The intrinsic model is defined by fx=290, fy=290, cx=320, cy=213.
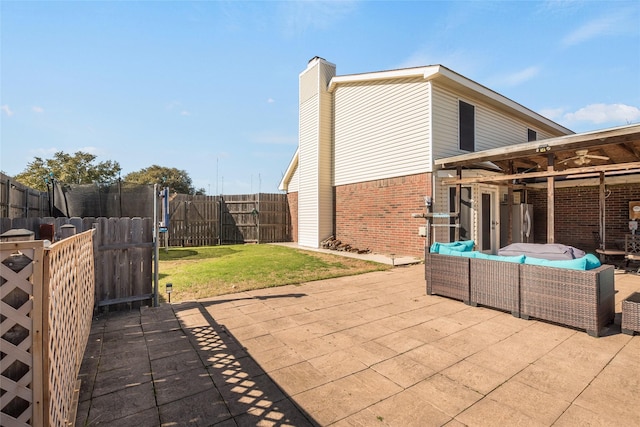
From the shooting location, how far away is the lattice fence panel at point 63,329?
1.59 meters

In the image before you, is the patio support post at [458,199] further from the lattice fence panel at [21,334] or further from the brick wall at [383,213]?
Result: the lattice fence panel at [21,334]

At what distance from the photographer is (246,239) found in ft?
54.4

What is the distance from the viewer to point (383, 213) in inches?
440

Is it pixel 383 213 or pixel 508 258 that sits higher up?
pixel 383 213

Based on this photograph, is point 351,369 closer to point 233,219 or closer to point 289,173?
point 233,219

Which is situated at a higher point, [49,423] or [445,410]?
[49,423]

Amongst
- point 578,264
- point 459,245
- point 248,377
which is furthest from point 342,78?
point 248,377

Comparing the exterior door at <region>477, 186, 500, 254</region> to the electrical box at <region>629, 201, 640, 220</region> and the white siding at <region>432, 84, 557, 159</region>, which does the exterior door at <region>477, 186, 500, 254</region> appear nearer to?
the white siding at <region>432, 84, 557, 159</region>

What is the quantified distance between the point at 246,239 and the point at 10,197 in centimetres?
1084

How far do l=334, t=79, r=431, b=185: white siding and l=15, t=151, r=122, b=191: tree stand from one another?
76.9 feet

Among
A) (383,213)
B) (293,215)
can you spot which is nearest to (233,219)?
(293,215)

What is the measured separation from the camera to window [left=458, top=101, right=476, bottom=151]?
10.5m

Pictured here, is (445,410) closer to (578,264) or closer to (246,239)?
(578,264)

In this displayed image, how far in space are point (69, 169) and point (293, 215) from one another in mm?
21805
